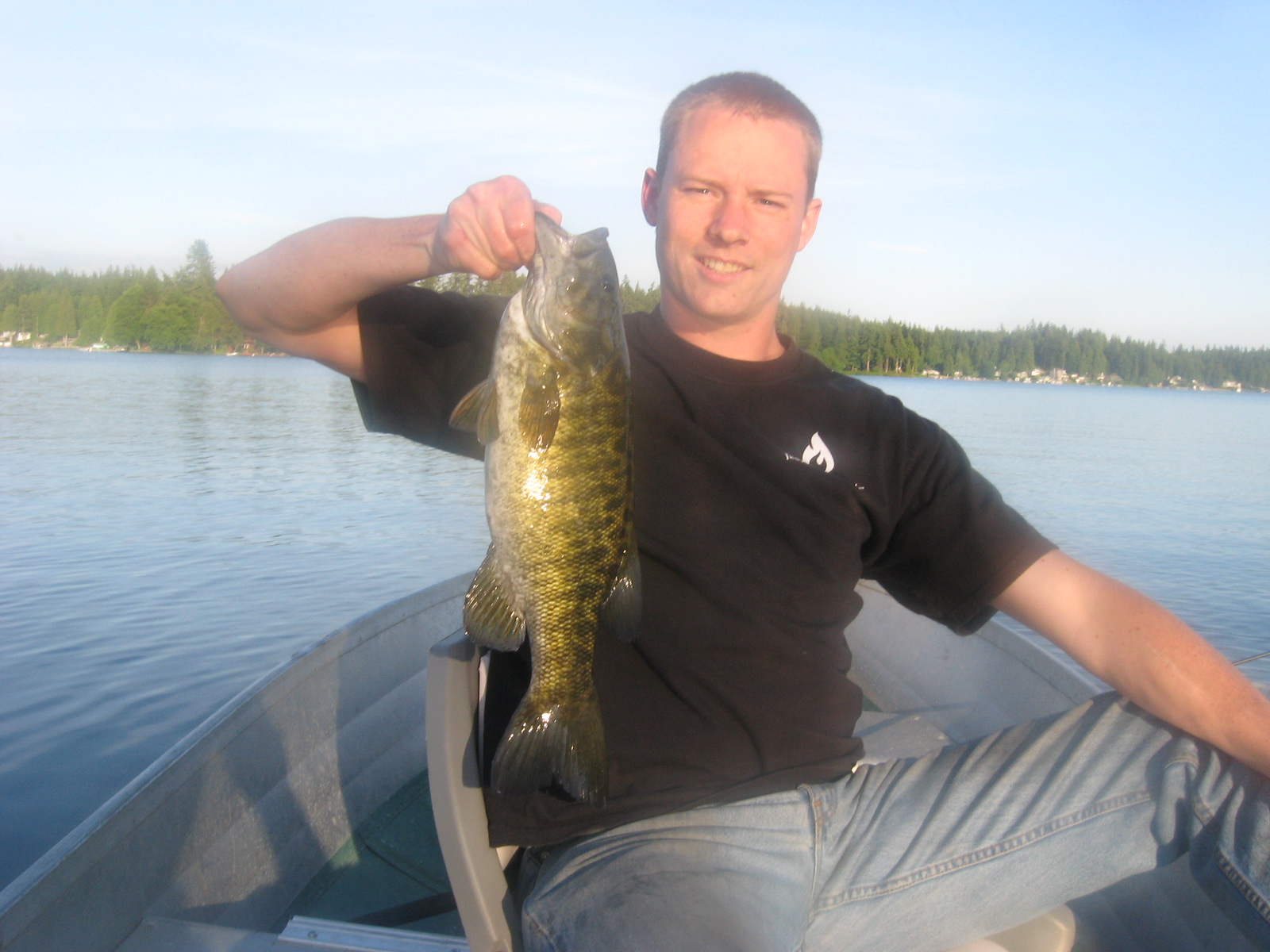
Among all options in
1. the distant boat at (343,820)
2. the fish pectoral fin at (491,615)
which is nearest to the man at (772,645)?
the fish pectoral fin at (491,615)

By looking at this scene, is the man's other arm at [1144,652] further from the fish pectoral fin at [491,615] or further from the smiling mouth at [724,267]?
the fish pectoral fin at [491,615]

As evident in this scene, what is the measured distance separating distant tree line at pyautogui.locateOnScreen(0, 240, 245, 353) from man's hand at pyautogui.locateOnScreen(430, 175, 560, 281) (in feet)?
231

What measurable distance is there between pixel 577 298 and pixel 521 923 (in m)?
1.44

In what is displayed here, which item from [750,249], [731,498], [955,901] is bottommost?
[955,901]

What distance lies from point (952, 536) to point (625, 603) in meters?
1.03

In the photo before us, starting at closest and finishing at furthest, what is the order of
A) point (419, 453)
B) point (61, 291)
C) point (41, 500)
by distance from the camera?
point (41, 500) → point (419, 453) → point (61, 291)

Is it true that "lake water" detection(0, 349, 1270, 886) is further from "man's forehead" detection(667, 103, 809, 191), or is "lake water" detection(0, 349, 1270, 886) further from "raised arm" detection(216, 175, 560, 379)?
"man's forehead" detection(667, 103, 809, 191)

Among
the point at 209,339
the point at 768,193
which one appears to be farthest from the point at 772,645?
the point at 209,339

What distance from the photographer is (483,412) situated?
207 centimetres

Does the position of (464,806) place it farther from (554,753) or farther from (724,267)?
(724,267)

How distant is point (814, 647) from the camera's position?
2.42 meters

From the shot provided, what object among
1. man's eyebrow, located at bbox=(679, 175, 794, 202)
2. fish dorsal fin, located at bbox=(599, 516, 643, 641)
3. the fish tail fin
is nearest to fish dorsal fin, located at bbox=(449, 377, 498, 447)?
fish dorsal fin, located at bbox=(599, 516, 643, 641)

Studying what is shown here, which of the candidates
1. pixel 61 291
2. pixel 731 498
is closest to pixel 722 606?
pixel 731 498

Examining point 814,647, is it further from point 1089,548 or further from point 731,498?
point 1089,548
